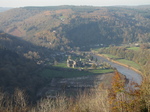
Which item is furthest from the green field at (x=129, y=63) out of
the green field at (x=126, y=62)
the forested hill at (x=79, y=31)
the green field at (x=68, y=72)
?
the forested hill at (x=79, y=31)

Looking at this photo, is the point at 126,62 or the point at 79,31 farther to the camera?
the point at 79,31

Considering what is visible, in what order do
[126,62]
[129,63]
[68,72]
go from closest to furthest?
[68,72]
[129,63]
[126,62]

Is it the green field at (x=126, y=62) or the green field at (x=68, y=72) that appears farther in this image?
the green field at (x=126, y=62)

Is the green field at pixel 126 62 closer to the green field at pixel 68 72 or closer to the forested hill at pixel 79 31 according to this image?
the green field at pixel 68 72

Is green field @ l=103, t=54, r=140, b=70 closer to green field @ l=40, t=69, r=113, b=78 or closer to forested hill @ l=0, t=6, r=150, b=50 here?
green field @ l=40, t=69, r=113, b=78

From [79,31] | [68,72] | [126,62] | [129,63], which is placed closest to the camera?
[68,72]

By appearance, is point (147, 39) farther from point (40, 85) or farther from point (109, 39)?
point (40, 85)

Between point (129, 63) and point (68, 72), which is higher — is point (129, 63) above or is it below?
below

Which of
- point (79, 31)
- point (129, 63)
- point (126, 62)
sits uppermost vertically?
point (79, 31)

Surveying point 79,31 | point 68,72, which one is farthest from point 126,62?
point 79,31

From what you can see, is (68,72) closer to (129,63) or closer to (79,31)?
(129,63)

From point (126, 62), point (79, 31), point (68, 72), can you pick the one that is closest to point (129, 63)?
point (126, 62)

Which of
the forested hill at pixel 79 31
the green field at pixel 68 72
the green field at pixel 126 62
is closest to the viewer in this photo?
the green field at pixel 68 72
